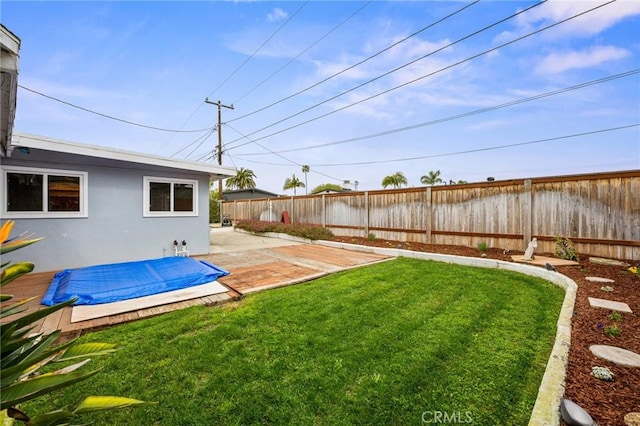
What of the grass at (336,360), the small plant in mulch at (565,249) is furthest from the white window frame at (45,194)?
the small plant in mulch at (565,249)

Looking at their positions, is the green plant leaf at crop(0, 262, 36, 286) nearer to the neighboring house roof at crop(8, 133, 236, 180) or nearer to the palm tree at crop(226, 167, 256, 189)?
the neighboring house roof at crop(8, 133, 236, 180)

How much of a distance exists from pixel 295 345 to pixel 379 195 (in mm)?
7452

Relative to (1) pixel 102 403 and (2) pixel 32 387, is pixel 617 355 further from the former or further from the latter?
(2) pixel 32 387

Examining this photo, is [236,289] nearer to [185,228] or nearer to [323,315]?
[323,315]

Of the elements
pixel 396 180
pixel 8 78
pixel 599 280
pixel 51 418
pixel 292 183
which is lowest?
pixel 599 280

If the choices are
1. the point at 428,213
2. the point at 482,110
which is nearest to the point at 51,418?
the point at 428,213

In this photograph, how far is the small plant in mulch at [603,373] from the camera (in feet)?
6.79

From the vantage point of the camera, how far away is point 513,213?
21.6ft

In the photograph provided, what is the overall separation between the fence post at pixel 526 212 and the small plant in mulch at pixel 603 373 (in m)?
4.93

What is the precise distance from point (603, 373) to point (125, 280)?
6410 millimetres

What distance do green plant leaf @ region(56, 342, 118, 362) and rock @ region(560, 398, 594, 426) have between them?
2639mm

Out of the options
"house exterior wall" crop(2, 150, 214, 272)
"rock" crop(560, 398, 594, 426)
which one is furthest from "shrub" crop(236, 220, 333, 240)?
"rock" crop(560, 398, 594, 426)

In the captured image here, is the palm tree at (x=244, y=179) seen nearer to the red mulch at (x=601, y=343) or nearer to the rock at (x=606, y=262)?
the rock at (x=606, y=262)

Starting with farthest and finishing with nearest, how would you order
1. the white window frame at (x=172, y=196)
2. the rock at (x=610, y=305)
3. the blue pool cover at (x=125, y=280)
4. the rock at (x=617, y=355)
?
the white window frame at (x=172, y=196), the blue pool cover at (x=125, y=280), the rock at (x=610, y=305), the rock at (x=617, y=355)
